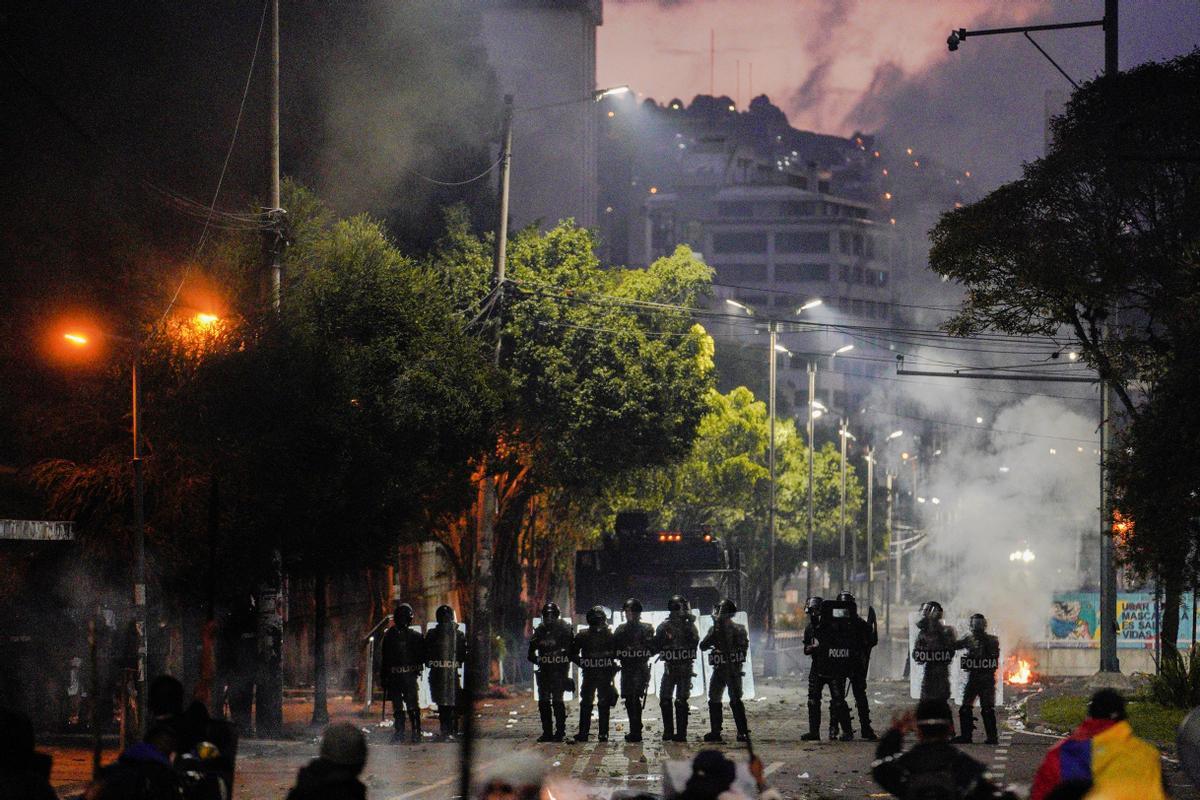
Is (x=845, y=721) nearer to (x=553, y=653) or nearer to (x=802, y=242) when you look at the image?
(x=553, y=653)

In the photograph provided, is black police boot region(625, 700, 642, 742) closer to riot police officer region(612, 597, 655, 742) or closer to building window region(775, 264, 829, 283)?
riot police officer region(612, 597, 655, 742)

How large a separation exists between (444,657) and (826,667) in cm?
528

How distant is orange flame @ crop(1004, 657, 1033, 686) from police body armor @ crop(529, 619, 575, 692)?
20.9 meters

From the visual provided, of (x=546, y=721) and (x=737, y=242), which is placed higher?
(x=737, y=242)

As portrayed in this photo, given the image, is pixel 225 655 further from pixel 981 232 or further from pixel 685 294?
pixel 685 294

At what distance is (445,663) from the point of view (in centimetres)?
2272

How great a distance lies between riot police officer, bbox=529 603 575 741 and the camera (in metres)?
20.9

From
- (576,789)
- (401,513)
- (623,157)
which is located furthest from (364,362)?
(623,157)

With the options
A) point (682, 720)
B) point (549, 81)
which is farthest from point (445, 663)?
point (549, 81)

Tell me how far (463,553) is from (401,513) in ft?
44.3

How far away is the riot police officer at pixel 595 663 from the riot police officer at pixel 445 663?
2.16 metres

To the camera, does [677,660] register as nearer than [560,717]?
No

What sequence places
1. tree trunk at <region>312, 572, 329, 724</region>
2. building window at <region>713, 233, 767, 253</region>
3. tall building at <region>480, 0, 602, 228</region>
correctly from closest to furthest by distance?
tree trunk at <region>312, 572, 329, 724</region> → tall building at <region>480, 0, 602, 228</region> → building window at <region>713, 233, 767, 253</region>

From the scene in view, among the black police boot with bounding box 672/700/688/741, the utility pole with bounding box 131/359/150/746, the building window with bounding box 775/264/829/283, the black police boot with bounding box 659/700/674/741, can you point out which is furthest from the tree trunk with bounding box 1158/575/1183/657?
the building window with bounding box 775/264/829/283
